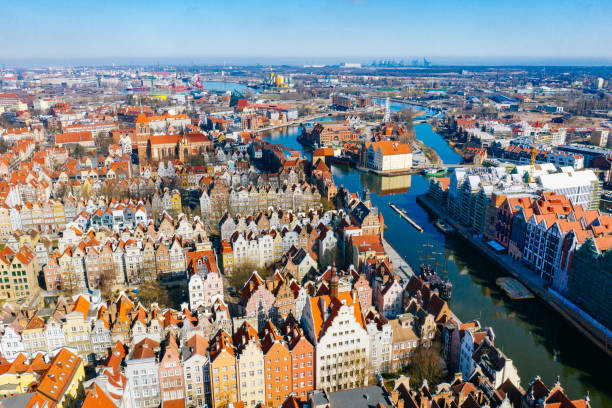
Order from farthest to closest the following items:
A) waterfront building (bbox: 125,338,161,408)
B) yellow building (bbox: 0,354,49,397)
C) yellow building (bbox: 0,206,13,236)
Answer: yellow building (bbox: 0,206,13,236), waterfront building (bbox: 125,338,161,408), yellow building (bbox: 0,354,49,397)

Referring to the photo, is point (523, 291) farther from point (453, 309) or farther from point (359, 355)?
point (359, 355)

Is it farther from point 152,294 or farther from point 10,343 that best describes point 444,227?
point 10,343

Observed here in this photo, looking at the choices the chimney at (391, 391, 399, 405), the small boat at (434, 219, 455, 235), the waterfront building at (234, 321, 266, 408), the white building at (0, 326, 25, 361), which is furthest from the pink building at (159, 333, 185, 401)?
the small boat at (434, 219, 455, 235)

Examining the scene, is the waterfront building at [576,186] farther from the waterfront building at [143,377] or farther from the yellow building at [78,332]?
the yellow building at [78,332]

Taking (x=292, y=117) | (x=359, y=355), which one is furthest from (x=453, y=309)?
(x=292, y=117)

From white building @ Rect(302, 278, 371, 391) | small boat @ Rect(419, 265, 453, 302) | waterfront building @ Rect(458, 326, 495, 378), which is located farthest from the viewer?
small boat @ Rect(419, 265, 453, 302)

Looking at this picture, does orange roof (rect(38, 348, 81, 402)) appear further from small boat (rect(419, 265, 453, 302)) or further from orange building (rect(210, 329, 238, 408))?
small boat (rect(419, 265, 453, 302))
